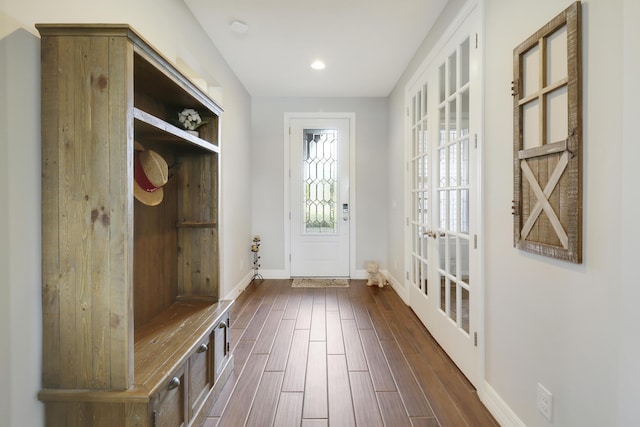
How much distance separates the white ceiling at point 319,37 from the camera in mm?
2537

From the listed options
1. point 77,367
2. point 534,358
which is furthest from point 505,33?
point 77,367

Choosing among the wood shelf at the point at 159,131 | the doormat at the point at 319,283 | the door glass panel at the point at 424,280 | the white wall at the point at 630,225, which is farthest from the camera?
the doormat at the point at 319,283

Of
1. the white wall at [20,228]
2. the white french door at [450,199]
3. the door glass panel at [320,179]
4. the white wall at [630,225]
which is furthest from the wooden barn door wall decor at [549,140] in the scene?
the door glass panel at [320,179]

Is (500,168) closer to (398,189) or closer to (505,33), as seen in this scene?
(505,33)

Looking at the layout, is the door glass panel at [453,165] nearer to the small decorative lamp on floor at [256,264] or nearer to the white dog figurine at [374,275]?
the white dog figurine at [374,275]

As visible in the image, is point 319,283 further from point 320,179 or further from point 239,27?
point 239,27

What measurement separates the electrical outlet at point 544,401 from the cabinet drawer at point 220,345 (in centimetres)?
163

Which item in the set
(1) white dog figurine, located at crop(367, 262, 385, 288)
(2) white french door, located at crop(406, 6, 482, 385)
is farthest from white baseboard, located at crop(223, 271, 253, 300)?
(2) white french door, located at crop(406, 6, 482, 385)

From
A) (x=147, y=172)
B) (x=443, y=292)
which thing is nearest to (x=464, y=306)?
(x=443, y=292)

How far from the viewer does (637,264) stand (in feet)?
3.20

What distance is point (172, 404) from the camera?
1396mm

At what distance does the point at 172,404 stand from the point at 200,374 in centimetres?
32

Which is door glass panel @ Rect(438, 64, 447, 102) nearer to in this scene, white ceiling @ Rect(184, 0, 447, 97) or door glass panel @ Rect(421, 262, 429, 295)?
white ceiling @ Rect(184, 0, 447, 97)

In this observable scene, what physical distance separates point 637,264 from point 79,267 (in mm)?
1825
